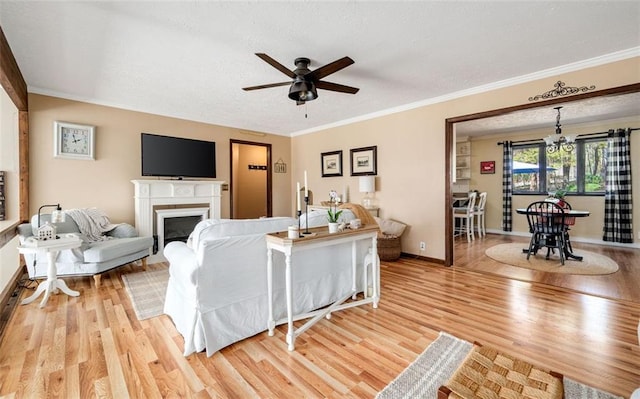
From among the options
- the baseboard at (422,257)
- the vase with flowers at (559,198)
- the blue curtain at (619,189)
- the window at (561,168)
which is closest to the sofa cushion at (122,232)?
the baseboard at (422,257)

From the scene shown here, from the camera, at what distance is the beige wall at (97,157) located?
3.62 m

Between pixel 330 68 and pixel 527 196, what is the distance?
20.8 feet

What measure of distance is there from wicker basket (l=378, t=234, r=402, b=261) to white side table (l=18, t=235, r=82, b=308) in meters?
3.71

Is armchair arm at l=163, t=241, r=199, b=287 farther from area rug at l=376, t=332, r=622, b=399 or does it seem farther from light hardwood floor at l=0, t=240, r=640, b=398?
area rug at l=376, t=332, r=622, b=399

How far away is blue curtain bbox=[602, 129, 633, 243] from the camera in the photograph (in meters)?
5.18

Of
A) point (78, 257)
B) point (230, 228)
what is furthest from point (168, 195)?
point (230, 228)

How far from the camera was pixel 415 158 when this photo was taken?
435 cm

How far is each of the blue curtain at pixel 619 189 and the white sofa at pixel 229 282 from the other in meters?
6.27

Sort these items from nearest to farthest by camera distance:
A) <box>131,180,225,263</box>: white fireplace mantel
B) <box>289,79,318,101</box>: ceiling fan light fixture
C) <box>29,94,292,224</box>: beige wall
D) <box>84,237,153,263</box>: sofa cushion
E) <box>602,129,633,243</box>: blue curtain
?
<box>289,79,318,101</box>: ceiling fan light fixture
<box>84,237,153,263</box>: sofa cushion
<box>29,94,292,224</box>: beige wall
<box>131,180,225,263</box>: white fireplace mantel
<box>602,129,633,243</box>: blue curtain

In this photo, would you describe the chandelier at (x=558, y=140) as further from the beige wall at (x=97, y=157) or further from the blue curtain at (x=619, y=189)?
the beige wall at (x=97, y=157)

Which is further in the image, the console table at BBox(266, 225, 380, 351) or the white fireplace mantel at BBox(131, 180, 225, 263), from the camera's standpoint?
the white fireplace mantel at BBox(131, 180, 225, 263)

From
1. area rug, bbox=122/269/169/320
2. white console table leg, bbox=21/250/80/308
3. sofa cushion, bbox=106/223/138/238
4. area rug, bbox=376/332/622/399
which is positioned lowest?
area rug, bbox=376/332/622/399

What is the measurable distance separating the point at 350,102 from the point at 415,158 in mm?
1340

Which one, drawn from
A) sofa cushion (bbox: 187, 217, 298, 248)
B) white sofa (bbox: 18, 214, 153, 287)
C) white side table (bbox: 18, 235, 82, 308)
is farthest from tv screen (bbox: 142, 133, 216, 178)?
sofa cushion (bbox: 187, 217, 298, 248)
